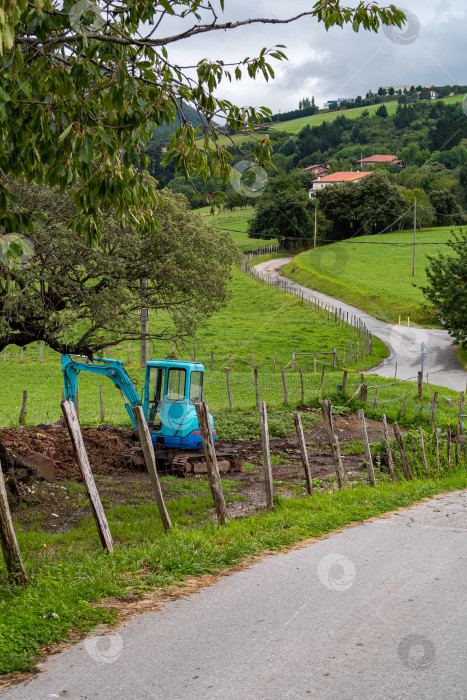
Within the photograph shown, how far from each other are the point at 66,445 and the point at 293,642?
1271 cm

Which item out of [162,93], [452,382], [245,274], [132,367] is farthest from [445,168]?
[162,93]

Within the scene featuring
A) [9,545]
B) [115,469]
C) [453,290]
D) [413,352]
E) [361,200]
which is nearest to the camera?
[9,545]

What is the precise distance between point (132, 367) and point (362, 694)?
33867 millimetres

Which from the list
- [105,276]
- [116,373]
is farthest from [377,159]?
[105,276]

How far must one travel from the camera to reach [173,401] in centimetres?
1722

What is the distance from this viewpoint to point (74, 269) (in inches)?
552

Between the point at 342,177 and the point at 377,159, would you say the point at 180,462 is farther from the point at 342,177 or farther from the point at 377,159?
the point at 377,159

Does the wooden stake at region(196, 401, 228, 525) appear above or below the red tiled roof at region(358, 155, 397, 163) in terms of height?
below

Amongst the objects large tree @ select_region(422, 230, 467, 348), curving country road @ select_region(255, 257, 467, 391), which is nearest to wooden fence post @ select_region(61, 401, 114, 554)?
curving country road @ select_region(255, 257, 467, 391)

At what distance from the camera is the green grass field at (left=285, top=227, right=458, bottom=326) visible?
60906 mm

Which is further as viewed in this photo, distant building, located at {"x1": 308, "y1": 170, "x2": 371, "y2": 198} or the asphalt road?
distant building, located at {"x1": 308, "y1": 170, "x2": 371, "y2": 198}

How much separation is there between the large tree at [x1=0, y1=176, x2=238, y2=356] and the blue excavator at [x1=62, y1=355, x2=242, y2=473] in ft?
3.16

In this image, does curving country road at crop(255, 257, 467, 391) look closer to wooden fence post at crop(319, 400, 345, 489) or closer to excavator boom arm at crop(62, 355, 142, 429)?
excavator boom arm at crop(62, 355, 142, 429)

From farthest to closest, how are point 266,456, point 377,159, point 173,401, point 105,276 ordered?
1. point 377,159
2. point 173,401
3. point 105,276
4. point 266,456
